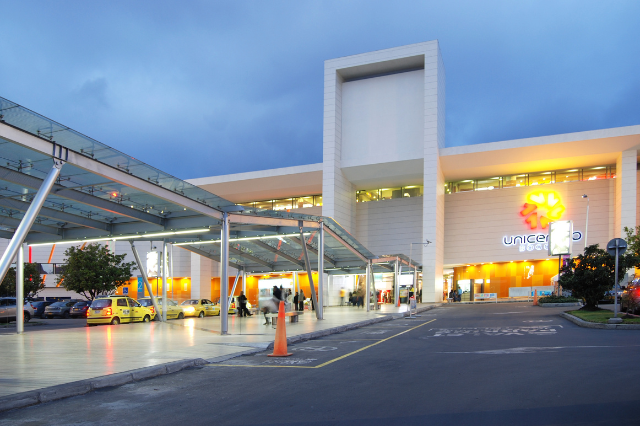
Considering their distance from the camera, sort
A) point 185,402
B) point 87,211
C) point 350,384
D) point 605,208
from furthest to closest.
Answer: point 605,208 < point 87,211 < point 350,384 < point 185,402

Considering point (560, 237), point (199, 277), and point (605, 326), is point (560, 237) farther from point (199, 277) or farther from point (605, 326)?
point (199, 277)

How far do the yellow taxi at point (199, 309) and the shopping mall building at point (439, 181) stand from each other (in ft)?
86.7

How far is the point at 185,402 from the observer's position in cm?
742

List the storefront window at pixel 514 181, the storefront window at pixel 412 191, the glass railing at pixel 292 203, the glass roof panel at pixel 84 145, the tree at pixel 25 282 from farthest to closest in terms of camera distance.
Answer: the glass railing at pixel 292 203 → the storefront window at pixel 412 191 → the storefront window at pixel 514 181 → the tree at pixel 25 282 → the glass roof panel at pixel 84 145

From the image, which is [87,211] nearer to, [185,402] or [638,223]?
[185,402]

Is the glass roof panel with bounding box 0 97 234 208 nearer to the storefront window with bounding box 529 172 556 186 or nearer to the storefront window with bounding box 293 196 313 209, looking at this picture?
the storefront window with bounding box 529 172 556 186

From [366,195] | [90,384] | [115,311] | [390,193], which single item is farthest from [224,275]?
[366,195]

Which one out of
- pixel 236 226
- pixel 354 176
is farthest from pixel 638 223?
pixel 236 226

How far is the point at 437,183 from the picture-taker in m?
59.2

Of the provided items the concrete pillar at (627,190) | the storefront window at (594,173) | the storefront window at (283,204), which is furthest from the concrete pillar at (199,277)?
the concrete pillar at (627,190)

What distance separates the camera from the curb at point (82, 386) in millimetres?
7266

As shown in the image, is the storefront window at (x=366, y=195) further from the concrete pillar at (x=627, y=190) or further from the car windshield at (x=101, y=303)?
the car windshield at (x=101, y=303)

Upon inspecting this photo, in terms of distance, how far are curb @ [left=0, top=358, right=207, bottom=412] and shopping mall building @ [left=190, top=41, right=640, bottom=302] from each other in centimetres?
5087

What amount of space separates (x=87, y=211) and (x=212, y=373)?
12.5 metres
